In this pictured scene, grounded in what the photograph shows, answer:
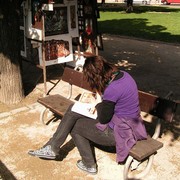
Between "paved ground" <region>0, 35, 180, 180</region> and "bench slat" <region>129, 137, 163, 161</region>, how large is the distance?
0.50 metres

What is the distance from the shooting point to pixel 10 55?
228 inches

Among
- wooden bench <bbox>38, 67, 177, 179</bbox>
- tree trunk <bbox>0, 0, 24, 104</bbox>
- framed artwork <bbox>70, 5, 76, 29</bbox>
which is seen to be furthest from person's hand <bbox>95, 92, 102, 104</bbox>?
framed artwork <bbox>70, 5, 76, 29</bbox>

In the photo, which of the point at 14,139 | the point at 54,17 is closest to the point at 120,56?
the point at 54,17

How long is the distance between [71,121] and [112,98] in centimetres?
69

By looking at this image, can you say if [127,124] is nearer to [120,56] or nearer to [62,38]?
[62,38]

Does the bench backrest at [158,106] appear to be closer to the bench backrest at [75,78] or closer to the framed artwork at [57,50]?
the bench backrest at [75,78]

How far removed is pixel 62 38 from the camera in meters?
6.48

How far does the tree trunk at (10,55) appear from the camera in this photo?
5621mm

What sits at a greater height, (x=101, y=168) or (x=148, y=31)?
(x=148, y=31)

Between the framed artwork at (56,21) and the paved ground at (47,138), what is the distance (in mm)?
1238

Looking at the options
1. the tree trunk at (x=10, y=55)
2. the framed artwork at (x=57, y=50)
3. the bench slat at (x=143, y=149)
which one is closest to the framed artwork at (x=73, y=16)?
the framed artwork at (x=57, y=50)

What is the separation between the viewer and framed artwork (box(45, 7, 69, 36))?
6.16m

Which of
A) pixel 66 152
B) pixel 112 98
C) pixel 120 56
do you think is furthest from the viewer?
pixel 120 56

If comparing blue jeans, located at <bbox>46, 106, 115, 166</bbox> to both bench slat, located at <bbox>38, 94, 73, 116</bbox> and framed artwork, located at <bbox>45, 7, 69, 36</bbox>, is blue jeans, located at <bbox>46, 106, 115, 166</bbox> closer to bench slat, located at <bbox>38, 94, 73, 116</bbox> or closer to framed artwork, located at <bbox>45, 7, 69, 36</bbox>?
bench slat, located at <bbox>38, 94, 73, 116</bbox>
